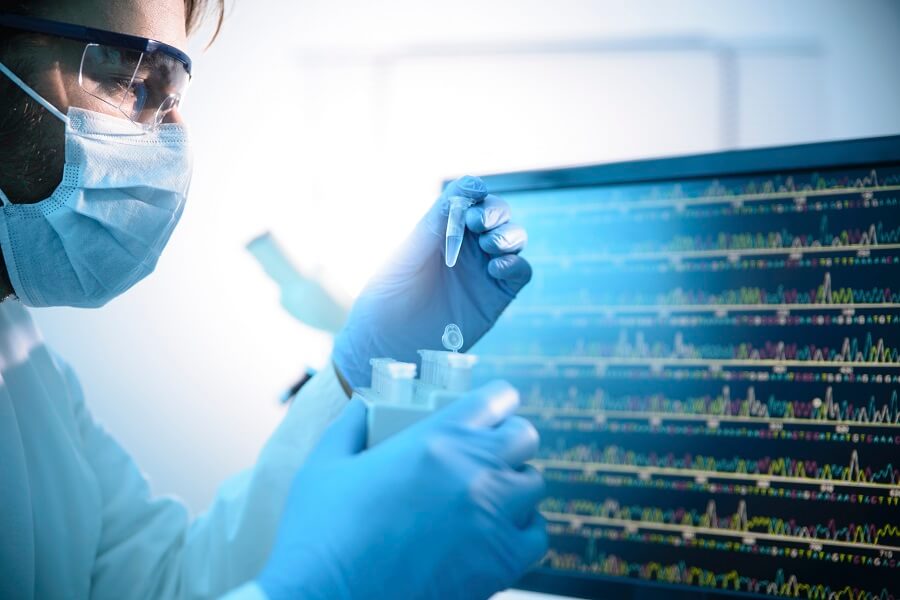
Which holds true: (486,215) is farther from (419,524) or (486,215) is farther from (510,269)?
(419,524)

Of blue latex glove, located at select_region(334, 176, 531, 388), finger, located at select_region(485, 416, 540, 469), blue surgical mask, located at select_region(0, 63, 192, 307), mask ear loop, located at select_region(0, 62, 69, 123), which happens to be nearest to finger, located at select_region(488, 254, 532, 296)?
blue latex glove, located at select_region(334, 176, 531, 388)

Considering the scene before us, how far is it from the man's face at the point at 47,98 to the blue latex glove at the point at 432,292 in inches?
17.8

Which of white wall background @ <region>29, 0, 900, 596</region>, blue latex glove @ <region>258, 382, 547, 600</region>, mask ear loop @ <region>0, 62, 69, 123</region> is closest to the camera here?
blue latex glove @ <region>258, 382, 547, 600</region>

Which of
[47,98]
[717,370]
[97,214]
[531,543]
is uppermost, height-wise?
[47,98]

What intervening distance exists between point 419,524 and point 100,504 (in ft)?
2.26

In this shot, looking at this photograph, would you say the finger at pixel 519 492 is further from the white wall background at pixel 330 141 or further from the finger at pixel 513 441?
the white wall background at pixel 330 141

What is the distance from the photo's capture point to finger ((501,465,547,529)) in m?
0.48

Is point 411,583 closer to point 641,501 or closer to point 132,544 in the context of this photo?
point 641,501

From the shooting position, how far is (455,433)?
47 centimetres

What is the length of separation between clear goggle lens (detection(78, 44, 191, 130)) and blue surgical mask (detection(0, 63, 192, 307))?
3 centimetres

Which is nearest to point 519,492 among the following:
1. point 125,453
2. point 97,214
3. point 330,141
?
point 97,214

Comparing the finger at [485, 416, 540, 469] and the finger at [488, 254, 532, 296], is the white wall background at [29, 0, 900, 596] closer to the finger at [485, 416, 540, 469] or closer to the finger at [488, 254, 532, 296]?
the finger at [488, 254, 532, 296]

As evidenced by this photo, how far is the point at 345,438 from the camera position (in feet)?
1.78

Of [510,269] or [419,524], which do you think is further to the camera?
[510,269]
